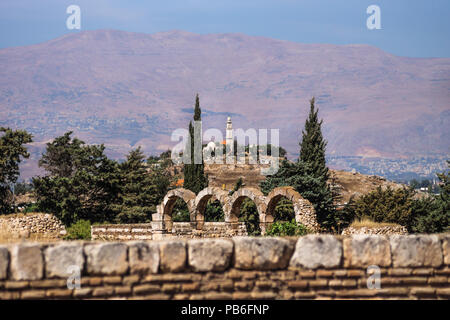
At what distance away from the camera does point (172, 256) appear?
6602 mm

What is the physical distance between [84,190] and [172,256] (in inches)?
1172

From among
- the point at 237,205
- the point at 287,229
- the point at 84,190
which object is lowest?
the point at 287,229

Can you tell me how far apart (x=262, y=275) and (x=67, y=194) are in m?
29.2

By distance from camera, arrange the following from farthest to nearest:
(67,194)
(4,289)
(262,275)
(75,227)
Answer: (67,194), (75,227), (262,275), (4,289)

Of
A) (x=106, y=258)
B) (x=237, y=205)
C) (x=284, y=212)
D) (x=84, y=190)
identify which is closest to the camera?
(x=106, y=258)

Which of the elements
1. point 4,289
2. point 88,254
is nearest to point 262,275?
point 88,254

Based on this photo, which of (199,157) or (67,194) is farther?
(199,157)

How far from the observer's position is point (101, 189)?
121ft

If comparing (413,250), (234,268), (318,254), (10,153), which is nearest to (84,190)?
(10,153)

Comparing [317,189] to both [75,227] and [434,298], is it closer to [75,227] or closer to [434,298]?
[75,227]

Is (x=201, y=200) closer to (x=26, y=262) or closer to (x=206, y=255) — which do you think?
(x=206, y=255)

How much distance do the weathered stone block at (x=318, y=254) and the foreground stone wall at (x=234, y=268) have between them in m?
0.01

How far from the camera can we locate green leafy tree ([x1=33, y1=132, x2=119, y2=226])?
3388 cm

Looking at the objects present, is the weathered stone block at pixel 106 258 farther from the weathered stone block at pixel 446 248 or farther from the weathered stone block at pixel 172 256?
the weathered stone block at pixel 446 248
